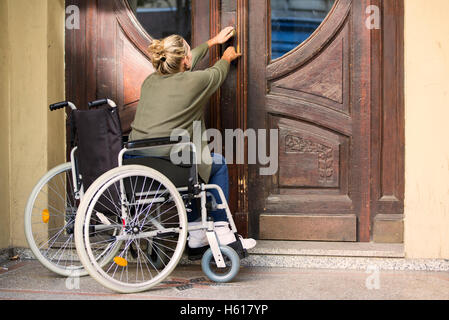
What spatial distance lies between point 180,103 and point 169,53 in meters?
0.30

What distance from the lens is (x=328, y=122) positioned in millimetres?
3666

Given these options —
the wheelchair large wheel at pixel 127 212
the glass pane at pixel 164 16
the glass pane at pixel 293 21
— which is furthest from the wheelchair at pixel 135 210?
the glass pane at pixel 293 21

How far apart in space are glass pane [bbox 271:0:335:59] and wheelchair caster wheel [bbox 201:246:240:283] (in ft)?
4.73

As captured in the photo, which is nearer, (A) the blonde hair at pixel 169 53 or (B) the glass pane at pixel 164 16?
(A) the blonde hair at pixel 169 53

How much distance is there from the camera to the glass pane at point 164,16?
378cm

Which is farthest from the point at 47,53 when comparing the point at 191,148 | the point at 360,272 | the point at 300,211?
the point at 360,272

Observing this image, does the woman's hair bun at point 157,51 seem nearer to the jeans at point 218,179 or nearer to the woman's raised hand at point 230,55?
the woman's raised hand at point 230,55

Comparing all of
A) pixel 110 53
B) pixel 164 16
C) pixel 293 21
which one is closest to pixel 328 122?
pixel 293 21

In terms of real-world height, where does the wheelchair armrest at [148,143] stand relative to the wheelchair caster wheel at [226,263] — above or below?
above

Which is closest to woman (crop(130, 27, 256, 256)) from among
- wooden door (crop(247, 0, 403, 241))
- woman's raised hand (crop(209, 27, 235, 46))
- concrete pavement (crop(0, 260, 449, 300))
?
concrete pavement (crop(0, 260, 449, 300))

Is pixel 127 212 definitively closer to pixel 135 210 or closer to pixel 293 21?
pixel 135 210

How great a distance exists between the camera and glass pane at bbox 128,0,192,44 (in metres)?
3.78

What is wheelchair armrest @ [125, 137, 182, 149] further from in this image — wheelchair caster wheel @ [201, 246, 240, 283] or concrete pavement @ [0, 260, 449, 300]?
concrete pavement @ [0, 260, 449, 300]
